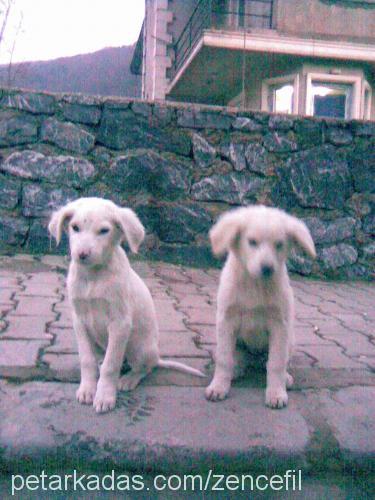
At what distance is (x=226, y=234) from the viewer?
8.64ft

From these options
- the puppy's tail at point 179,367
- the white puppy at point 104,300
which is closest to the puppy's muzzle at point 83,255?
the white puppy at point 104,300

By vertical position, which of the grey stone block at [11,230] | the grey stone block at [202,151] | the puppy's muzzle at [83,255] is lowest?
the grey stone block at [11,230]

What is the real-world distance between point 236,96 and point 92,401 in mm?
12834

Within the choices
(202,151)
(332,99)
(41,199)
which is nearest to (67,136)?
(41,199)

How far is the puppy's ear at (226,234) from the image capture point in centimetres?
262

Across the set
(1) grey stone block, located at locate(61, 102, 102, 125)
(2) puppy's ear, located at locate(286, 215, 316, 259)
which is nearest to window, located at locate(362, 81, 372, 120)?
(1) grey stone block, located at locate(61, 102, 102, 125)

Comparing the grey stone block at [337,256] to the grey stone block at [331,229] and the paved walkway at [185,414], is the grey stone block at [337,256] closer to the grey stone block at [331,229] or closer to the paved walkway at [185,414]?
the grey stone block at [331,229]

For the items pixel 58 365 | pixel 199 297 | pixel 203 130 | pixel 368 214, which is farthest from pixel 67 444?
pixel 368 214

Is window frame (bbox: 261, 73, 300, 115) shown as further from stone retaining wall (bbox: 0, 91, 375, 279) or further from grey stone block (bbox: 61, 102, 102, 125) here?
grey stone block (bbox: 61, 102, 102, 125)

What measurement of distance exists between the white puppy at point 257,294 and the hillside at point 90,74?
1518cm

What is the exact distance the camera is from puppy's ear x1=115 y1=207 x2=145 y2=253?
8.48 feet

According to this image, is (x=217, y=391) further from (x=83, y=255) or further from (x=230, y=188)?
(x=230, y=188)

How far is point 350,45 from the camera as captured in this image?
1122 cm

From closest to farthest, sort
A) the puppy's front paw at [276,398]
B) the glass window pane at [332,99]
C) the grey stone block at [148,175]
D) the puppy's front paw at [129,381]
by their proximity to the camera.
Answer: the puppy's front paw at [276,398], the puppy's front paw at [129,381], the grey stone block at [148,175], the glass window pane at [332,99]
